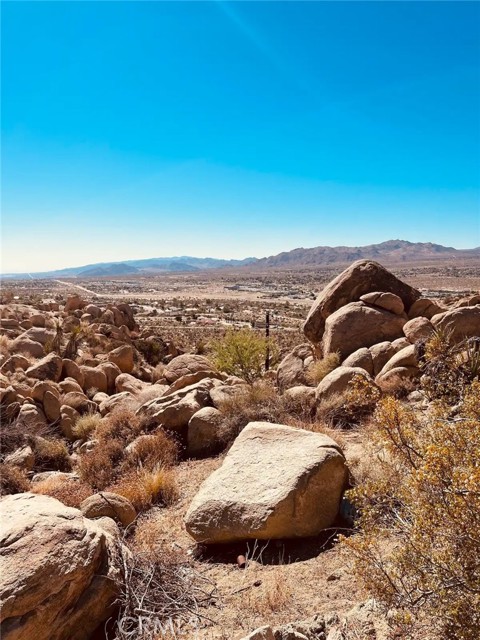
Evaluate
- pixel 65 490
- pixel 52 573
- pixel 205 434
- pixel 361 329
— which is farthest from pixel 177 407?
pixel 52 573

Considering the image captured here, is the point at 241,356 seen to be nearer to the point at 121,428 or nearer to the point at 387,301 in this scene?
the point at 387,301

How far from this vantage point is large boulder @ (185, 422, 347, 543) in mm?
5551

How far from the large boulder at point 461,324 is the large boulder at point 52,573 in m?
9.80

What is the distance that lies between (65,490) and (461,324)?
991 centimetres

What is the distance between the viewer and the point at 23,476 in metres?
8.83

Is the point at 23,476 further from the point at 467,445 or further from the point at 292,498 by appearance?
the point at 467,445

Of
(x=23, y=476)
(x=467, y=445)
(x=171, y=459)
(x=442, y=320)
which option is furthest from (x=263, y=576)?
(x=442, y=320)

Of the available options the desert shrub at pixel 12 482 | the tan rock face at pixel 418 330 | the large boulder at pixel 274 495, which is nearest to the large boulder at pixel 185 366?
the tan rock face at pixel 418 330

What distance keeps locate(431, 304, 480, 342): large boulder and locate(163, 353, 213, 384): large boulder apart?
23.0 feet

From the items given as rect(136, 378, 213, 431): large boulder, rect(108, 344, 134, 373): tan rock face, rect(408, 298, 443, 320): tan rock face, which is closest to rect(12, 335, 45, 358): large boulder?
rect(108, 344, 134, 373): tan rock face

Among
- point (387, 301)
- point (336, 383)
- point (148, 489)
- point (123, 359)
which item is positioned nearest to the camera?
point (148, 489)

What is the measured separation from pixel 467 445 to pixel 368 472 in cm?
323

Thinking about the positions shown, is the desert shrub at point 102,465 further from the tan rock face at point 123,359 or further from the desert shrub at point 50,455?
the tan rock face at point 123,359

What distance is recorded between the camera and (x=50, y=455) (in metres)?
10.4
